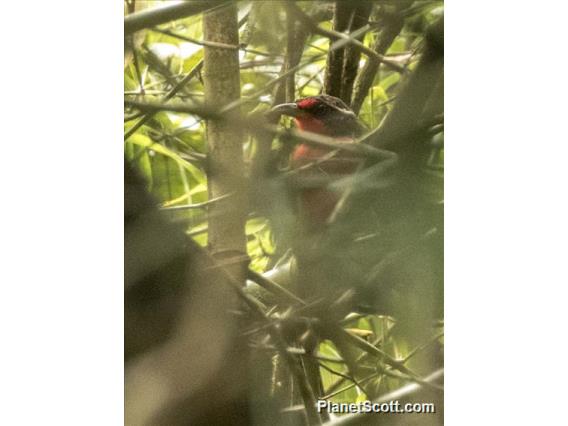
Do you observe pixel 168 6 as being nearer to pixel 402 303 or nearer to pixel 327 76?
pixel 327 76

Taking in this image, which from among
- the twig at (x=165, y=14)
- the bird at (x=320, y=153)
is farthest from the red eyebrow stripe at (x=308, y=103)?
the twig at (x=165, y=14)

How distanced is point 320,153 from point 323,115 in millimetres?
54

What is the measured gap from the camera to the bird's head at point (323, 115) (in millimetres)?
1007

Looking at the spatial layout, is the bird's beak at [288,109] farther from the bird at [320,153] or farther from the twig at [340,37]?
the twig at [340,37]

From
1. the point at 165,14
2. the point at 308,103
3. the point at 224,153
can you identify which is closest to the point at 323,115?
the point at 308,103

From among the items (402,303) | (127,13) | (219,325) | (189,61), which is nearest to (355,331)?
(402,303)

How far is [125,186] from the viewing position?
104 centimetres

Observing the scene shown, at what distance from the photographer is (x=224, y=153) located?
102 cm

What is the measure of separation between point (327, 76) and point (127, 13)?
0.98 ft

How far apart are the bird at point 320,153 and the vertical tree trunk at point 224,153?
73mm

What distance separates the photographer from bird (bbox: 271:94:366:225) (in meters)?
1.01

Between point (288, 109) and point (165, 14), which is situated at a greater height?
point (165, 14)

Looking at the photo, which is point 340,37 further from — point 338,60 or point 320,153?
point 320,153

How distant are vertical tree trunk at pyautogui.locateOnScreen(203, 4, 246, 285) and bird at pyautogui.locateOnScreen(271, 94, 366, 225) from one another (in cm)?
7
